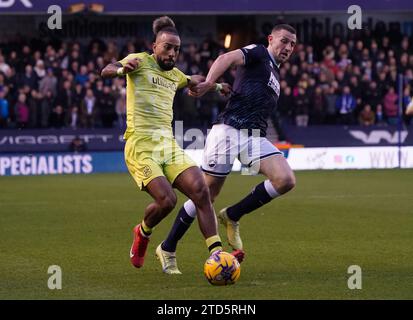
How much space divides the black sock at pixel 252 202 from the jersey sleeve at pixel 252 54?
1247 mm

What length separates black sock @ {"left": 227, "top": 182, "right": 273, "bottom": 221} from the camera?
32.9ft

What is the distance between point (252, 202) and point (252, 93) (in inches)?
43.5

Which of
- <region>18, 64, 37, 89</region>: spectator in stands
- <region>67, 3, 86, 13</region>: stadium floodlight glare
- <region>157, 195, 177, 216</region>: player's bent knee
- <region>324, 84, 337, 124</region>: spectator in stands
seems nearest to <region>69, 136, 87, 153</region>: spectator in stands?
<region>18, 64, 37, 89</region>: spectator in stands

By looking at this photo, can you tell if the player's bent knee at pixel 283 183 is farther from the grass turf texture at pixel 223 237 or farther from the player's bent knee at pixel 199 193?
the player's bent knee at pixel 199 193

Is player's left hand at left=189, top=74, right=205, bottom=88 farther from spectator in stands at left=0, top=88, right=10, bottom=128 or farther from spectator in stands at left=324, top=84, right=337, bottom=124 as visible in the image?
spectator in stands at left=324, top=84, right=337, bottom=124

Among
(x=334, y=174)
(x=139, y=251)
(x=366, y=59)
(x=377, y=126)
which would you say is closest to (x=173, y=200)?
(x=139, y=251)

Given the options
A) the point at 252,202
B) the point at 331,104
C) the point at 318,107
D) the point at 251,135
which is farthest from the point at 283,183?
the point at 331,104

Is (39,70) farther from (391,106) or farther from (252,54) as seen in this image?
(252,54)

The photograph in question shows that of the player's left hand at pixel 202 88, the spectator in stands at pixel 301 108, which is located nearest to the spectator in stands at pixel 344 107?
the spectator in stands at pixel 301 108

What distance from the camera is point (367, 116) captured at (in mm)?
28359

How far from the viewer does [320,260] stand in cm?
1023

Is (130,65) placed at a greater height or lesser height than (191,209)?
greater

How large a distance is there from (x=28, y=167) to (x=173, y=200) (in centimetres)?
1709

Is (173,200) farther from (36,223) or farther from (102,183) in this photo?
(102,183)
